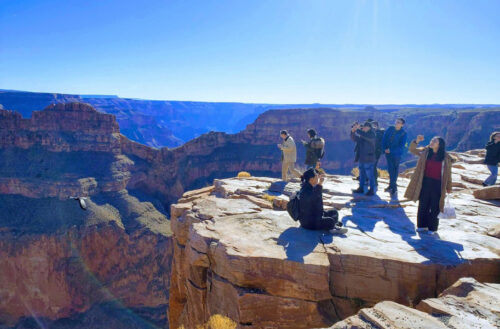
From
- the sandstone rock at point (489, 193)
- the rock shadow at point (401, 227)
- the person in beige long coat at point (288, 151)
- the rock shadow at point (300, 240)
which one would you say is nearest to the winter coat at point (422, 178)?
the rock shadow at point (401, 227)

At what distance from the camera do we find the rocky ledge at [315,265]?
197 inches

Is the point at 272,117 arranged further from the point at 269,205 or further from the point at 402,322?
the point at 402,322

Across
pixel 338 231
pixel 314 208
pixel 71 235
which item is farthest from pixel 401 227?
pixel 71 235

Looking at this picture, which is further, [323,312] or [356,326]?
[323,312]

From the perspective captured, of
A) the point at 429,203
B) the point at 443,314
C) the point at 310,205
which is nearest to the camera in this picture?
the point at 443,314

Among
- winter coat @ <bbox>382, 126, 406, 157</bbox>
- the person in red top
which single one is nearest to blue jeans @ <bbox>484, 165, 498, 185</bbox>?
winter coat @ <bbox>382, 126, 406, 157</bbox>

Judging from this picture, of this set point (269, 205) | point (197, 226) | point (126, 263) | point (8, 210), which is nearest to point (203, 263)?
point (197, 226)

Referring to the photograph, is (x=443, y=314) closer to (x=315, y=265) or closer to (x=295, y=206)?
(x=315, y=265)

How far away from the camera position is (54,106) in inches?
1655

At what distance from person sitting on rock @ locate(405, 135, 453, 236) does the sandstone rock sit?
13.0 feet

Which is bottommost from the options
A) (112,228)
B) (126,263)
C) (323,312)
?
(126,263)

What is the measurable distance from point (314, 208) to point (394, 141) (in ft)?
14.6

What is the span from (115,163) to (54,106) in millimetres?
11541

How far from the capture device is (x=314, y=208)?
618 cm
